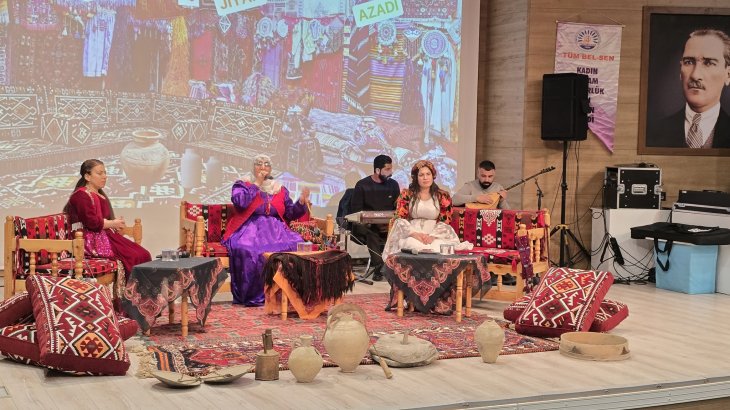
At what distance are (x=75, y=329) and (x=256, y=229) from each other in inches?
104

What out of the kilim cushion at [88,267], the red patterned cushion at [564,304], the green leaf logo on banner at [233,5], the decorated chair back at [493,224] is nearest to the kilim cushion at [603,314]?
the red patterned cushion at [564,304]

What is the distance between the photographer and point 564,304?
704 cm

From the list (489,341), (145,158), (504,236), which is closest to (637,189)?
(504,236)

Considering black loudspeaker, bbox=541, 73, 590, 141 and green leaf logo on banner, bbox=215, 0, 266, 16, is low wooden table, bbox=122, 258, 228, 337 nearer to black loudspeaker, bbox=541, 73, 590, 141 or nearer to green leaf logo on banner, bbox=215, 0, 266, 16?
green leaf logo on banner, bbox=215, 0, 266, 16

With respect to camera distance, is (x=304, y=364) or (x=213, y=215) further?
(x=213, y=215)

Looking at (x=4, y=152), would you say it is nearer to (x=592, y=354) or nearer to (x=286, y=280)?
(x=286, y=280)

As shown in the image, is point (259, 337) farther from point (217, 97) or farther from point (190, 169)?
point (217, 97)

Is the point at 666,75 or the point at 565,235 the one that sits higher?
the point at 666,75

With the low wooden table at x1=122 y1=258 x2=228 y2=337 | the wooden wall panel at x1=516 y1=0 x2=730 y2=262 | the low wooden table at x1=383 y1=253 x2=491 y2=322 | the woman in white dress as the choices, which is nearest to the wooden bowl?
the low wooden table at x1=383 y1=253 x2=491 y2=322

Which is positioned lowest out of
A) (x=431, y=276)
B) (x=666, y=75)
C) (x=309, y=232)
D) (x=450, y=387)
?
(x=450, y=387)

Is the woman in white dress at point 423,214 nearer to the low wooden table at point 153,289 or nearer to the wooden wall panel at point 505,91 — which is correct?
the low wooden table at point 153,289

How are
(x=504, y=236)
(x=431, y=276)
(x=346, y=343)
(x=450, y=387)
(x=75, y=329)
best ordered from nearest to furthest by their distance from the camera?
(x=450, y=387) < (x=75, y=329) < (x=346, y=343) < (x=431, y=276) < (x=504, y=236)

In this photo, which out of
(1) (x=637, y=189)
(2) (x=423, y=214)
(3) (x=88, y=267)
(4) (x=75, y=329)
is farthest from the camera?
(1) (x=637, y=189)

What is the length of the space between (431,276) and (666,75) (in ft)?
13.6
